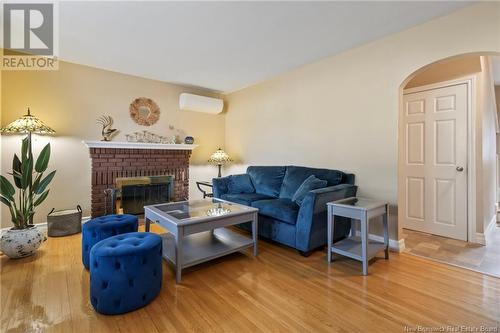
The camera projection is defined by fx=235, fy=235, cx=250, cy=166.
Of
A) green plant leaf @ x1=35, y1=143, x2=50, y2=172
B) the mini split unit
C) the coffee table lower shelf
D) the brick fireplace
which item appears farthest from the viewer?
the mini split unit

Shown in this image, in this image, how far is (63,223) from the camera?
3.17m

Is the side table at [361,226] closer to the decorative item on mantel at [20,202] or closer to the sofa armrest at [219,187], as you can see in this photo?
the sofa armrest at [219,187]

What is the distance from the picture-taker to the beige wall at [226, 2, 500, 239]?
7.37 feet

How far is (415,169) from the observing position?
3.38 m

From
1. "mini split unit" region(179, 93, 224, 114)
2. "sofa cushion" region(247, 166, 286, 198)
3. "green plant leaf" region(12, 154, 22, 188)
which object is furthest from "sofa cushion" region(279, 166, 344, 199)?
"green plant leaf" region(12, 154, 22, 188)

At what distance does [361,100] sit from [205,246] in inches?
99.2

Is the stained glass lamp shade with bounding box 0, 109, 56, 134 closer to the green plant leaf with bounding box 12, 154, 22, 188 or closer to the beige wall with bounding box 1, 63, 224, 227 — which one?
the beige wall with bounding box 1, 63, 224, 227

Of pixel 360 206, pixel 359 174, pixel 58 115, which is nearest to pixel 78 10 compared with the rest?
pixel 58 115

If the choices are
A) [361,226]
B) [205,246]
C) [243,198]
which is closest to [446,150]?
[361,226]

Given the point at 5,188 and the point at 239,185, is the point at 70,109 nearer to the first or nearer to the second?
the point at 5,188

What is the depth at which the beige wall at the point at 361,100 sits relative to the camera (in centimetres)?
225

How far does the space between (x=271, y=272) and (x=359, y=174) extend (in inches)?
65.6

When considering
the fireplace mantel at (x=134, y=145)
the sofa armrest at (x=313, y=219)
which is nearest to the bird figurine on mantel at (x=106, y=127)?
the fireplace mantel at (x=134, y=145)

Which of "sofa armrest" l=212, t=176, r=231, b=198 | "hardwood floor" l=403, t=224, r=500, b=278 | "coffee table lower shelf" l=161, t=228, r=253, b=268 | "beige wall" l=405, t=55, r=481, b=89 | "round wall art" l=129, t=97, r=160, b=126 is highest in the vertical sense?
"beige wall" l=405, t=55, r=481, b=89
